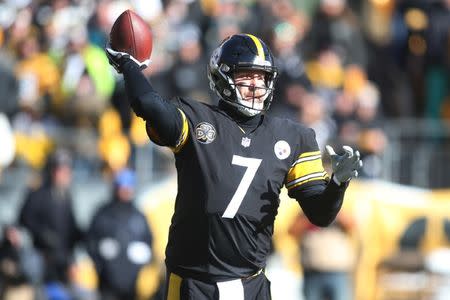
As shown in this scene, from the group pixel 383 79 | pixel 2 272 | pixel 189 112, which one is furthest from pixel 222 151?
pixel 383 79

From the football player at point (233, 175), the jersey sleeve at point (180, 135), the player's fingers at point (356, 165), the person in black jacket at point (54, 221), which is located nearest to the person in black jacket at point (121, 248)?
the person in black jacket at point (54, 221)

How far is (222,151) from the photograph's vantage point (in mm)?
5688

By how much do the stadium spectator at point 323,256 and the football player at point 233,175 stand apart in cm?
469

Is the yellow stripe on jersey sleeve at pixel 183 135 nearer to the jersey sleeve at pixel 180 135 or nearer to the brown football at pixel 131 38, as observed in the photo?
the jersey sleeve at pixel 180 135

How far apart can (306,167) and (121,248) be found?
17.4 feet

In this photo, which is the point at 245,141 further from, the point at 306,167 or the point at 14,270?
the point at 14,270

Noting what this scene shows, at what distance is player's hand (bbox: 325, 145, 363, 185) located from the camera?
18.4 ft

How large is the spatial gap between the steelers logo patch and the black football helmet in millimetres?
190

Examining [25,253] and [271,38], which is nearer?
[25,253]

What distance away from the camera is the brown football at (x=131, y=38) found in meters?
5.68

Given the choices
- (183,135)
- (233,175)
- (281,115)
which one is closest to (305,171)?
(233,175)

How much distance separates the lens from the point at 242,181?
570 centimetres

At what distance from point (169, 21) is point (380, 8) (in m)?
2.62

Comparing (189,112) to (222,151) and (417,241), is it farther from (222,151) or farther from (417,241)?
(417,241)
